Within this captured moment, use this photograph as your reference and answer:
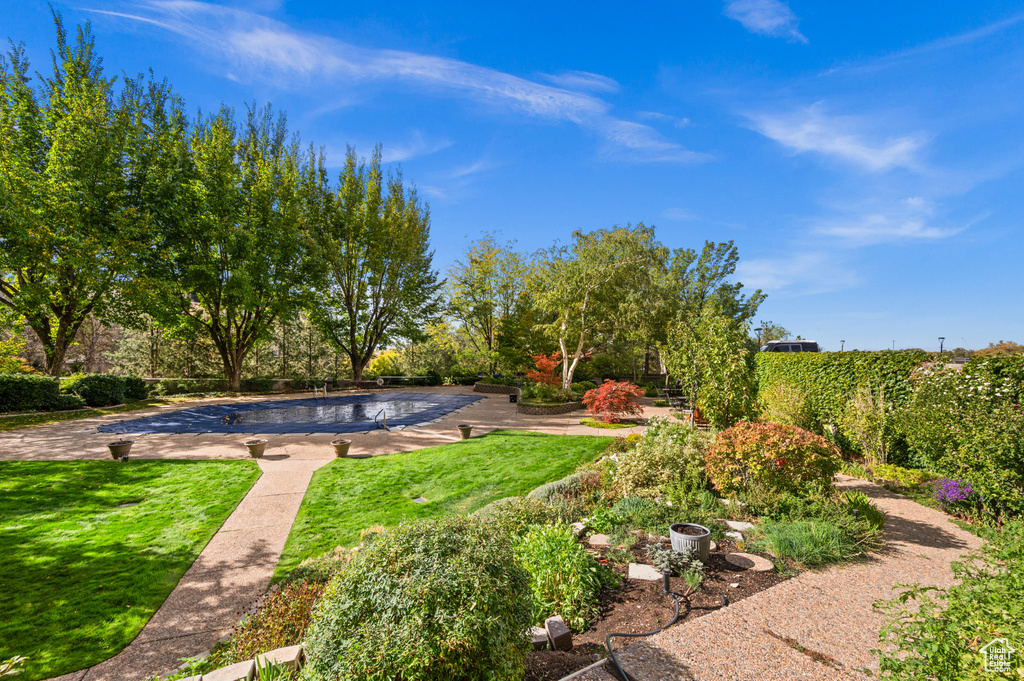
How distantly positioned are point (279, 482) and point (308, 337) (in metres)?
24.4

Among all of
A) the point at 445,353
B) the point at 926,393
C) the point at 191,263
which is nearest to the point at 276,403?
the point at 191,263

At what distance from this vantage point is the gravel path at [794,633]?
267 cm

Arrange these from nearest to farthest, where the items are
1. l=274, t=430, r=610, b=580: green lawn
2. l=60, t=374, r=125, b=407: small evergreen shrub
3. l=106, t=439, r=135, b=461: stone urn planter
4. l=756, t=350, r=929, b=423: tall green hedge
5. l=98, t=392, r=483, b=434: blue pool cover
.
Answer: l=274, t=430, r=610, b=580: green lawn, l=756, t=350, r=929, b=423: tall green hedge, l=106, t=439, r=135, b=461: stone urn planter, l=98, t=392, r=483, b=434: blue pool cover, l=60, t=374, r=125, b=407: small evergreen shrub

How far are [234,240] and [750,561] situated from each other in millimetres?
21220

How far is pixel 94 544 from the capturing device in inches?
196

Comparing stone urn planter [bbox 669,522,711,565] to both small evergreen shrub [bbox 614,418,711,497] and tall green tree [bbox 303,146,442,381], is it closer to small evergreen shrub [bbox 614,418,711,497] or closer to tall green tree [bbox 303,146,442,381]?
small evergreen shrub [bbox 614,418,711,497]

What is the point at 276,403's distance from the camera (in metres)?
17.4

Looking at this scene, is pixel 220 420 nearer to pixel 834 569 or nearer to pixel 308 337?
pixel 834 569

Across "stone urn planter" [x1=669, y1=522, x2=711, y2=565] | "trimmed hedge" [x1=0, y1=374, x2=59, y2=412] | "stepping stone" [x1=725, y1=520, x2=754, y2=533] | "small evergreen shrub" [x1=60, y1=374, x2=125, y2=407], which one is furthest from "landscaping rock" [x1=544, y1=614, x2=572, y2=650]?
"small evergreen shrub" [x1=60, y1=374, x2=125, y2=407]

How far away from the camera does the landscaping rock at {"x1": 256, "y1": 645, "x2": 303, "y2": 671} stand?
2568mm

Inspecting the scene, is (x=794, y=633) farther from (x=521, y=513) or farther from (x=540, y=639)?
(x=521, y=513)

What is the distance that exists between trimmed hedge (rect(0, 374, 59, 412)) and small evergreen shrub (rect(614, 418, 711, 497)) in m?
17.2

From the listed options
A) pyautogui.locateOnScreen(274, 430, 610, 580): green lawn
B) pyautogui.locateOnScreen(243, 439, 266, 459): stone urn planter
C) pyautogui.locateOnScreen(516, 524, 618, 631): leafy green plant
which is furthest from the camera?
pyautogui.locateOnScreen(243, 439, 266, 459): stone urn planter

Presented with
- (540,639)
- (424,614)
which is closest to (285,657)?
(424,614)
